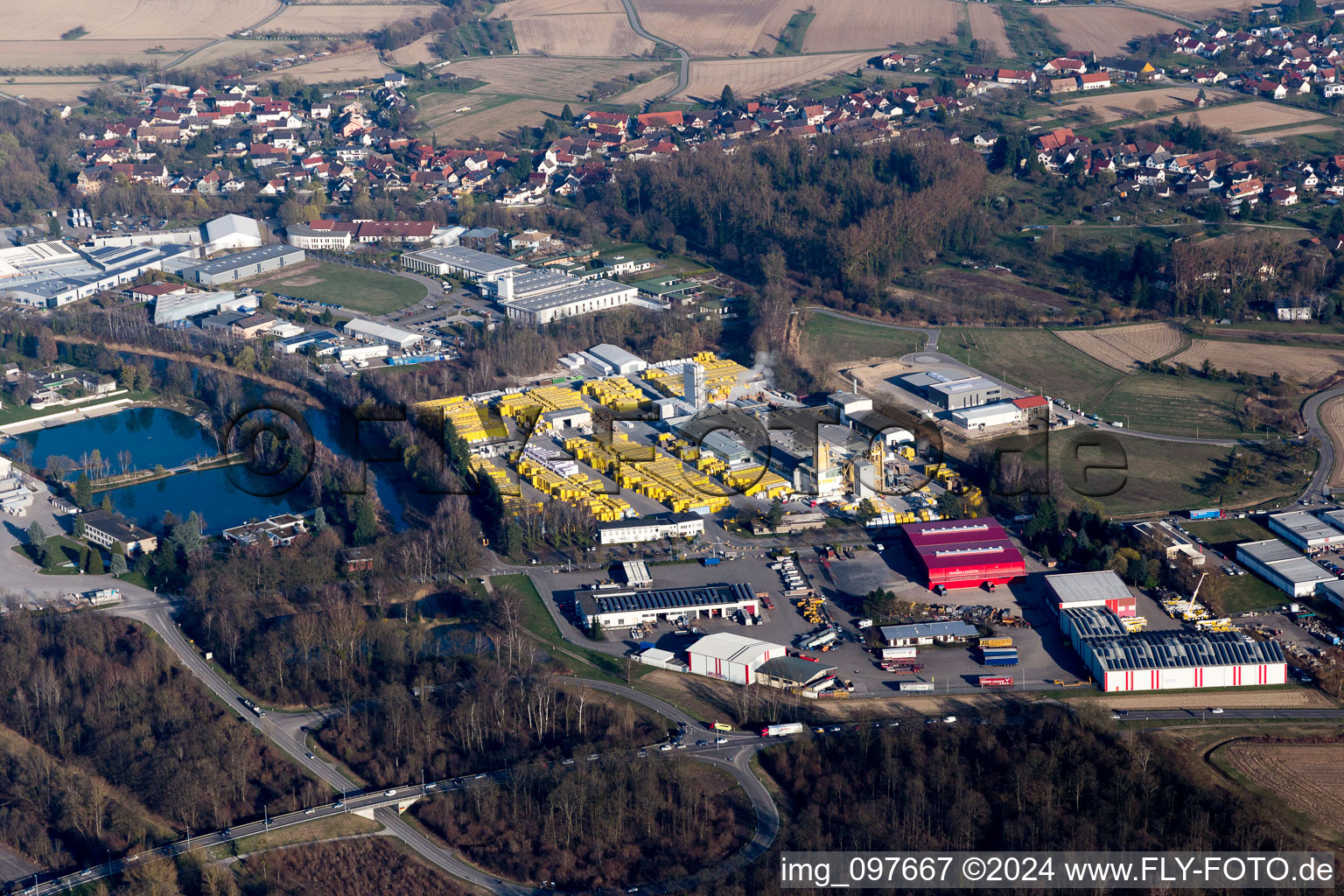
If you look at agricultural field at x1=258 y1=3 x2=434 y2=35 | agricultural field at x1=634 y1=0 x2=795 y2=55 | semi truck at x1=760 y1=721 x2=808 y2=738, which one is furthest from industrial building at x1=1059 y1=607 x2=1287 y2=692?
agricultural field at x1=258 y1=3 x2=434 y2=35

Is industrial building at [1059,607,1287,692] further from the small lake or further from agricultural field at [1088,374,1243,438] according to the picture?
the small lake

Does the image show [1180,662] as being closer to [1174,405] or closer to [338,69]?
[1174,405]

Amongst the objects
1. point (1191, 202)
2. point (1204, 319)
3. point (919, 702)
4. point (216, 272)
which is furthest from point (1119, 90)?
point (919, 702)

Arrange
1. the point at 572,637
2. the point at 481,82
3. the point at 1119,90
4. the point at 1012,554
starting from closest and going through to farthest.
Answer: the point at 572,637
the point at 1012,554
the point at 1119,90
the point at 481,82

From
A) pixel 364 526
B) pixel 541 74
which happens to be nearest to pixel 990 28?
pixel 541 74

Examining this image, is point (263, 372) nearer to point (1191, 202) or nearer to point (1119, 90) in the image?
point (1191, 202)

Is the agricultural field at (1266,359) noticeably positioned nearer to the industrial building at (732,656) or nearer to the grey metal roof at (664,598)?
the grey metal roof at (664,598)

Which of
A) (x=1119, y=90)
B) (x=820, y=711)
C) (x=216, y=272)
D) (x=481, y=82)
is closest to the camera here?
(x=820, y=711)
